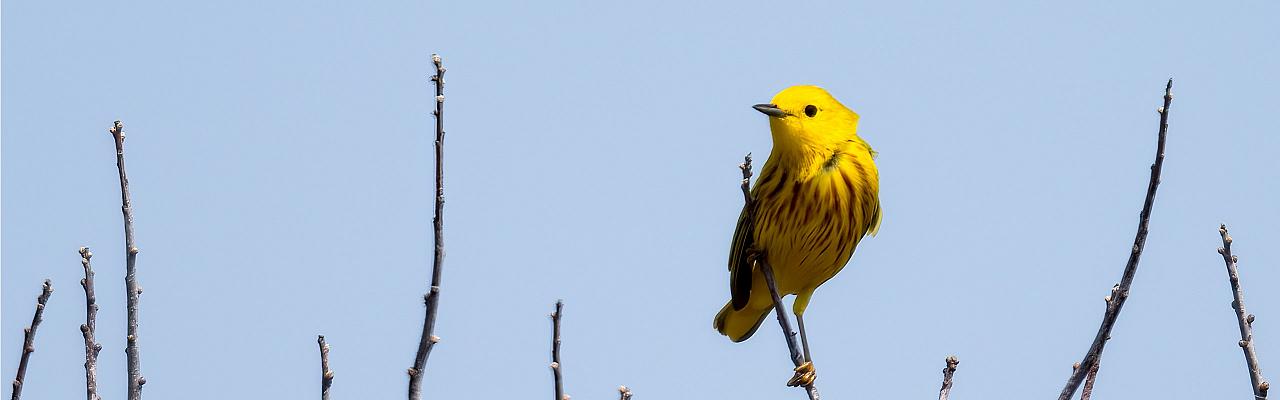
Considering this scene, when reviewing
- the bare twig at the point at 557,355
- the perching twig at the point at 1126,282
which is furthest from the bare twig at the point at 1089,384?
the bare twig at the point at 557,355

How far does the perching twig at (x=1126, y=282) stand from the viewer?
173 inches

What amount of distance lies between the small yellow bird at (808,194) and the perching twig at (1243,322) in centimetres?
242

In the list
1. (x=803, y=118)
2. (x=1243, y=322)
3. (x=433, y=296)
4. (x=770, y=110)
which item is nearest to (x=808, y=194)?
(x=803, y=118)

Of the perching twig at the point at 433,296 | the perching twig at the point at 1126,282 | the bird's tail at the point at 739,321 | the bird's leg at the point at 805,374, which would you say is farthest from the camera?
the bird's tail at the point at 739,321

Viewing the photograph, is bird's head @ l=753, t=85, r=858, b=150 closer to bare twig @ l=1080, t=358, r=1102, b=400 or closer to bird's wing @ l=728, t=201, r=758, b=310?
bird's wing @ l=728, t=201, r=758, b=310

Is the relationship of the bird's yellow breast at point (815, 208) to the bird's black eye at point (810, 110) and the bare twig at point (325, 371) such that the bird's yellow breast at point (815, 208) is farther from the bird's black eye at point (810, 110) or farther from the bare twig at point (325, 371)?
the bare twig at point (325, 371)

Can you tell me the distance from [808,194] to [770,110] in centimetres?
52

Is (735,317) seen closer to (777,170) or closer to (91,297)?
(777,170)

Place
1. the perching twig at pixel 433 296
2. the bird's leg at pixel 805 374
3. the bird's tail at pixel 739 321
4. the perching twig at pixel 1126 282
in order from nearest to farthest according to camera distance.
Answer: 1. the perching twig at pixel 433 296
2. the perching twig at pixel 1126 282
3. the bird's leg at pixel 805 374
4. the bird's tail at pixel 739 321

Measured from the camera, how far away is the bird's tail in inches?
329

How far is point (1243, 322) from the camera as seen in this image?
4840mm

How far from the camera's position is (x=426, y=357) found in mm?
3355

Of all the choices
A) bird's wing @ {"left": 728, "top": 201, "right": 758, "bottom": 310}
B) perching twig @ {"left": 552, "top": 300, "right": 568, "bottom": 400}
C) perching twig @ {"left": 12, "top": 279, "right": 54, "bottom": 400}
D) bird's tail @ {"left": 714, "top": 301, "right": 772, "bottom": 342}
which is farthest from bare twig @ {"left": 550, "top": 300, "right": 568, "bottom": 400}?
bird's tail @ {"left": 714, "top": 301, "right": 772, "bottom": 342}

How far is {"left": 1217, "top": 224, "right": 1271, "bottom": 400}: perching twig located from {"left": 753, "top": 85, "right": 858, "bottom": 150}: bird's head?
96.5 inches
